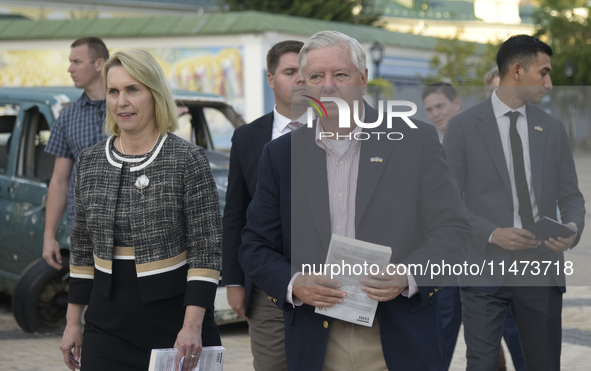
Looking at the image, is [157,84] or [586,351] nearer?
[157,84]

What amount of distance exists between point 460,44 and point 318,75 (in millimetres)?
31366

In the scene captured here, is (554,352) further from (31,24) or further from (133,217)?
(31,24)

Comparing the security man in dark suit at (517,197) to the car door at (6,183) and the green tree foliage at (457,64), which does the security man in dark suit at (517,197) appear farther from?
the green tree foliage at (457,64)

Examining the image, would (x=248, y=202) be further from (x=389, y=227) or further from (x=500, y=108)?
(x=389, y=227)

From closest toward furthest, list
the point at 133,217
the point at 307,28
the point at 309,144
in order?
the point at 309,144 < the point at 133,217 < the point at 307,28

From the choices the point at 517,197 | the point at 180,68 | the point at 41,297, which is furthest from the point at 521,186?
the point at 180,68

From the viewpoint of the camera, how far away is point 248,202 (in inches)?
202

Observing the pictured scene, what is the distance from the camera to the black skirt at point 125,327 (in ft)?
13.3

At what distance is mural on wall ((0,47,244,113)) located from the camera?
93.9 feet

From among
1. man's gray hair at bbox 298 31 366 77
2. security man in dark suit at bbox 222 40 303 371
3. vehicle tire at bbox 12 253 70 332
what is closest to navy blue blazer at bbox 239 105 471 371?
man's gray hair at bbox 298 31 366 77

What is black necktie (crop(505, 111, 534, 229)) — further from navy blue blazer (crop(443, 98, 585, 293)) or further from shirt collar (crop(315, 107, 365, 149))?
shirt collar (crop(315, 107, 365, 149))

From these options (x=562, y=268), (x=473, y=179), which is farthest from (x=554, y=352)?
(x=473, y=179)

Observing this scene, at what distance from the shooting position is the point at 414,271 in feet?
11.1

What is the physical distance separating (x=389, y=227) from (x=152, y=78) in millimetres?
1258
